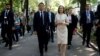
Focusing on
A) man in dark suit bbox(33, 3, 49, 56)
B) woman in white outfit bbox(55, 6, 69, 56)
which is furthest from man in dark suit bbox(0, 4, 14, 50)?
woman in white outfit bbox(55, 6, 69, 56)

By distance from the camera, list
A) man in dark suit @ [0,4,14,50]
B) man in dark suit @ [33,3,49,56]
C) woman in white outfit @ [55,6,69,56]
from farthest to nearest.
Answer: man in dark suit @ [0,4,14,50], man in dark suit @ [33,3,49,56], woman in white outfit @ [55,6,69,56]

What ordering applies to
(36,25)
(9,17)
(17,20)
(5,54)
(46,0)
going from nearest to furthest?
(36,25) < (5,54) < (9,17) < (17,20) < (46,0)

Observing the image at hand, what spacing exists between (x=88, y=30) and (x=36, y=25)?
440 cm

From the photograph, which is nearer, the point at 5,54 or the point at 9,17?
the point at 5,54

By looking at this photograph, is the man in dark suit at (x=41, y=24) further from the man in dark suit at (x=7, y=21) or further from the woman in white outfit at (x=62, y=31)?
the man in dark suit at (x=7, y=21)

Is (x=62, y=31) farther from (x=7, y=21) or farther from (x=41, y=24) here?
(x=7, y=21)

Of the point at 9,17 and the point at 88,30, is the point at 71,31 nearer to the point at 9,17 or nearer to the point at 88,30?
the point at 88,30

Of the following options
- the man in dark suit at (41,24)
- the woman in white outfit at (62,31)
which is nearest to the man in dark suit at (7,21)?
the man in dark suit at (41,24)

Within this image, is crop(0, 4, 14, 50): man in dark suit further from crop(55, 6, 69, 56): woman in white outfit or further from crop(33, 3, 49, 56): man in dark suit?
crop(55, 6, 69, 56): woman in white outfit

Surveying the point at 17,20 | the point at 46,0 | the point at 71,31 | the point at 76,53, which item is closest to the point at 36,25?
the point at 76,53

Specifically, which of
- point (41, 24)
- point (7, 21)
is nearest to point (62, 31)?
point (41, 24)

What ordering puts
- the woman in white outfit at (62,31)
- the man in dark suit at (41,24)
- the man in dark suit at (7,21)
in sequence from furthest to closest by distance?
the man in dark suit at (7,21)
the man in dark suit at (41,24)
the woman in white outfit at (62,31)

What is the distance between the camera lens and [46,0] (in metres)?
83.8

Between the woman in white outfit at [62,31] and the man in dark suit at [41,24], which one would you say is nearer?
the woman in white outfit at [62,31]
